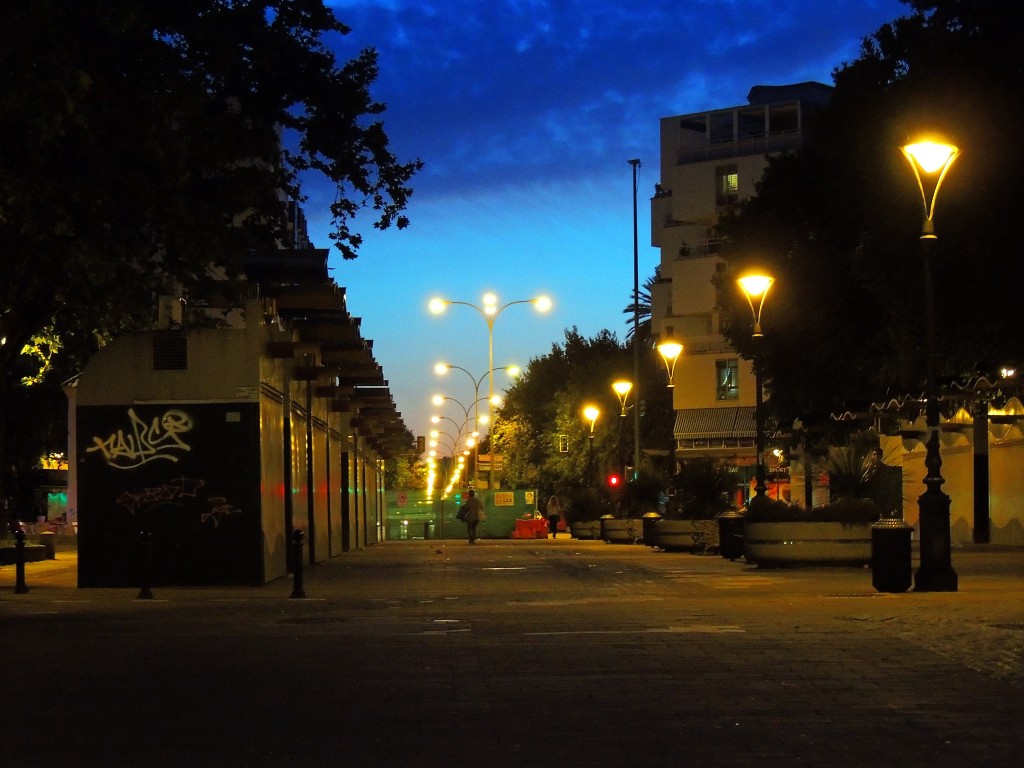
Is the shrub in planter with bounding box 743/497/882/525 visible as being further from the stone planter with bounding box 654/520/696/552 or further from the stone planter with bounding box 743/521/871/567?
the stone planter with bounding box 654/520/696/552

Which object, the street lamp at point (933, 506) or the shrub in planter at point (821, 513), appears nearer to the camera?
the street lamp at point (933, 506)

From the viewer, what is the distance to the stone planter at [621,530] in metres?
44.9

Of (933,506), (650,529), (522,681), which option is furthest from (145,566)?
(650,529)

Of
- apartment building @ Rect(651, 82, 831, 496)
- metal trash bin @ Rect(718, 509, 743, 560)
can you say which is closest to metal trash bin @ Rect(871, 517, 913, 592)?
metal trash bin @ Rect(718, 509, 743, 560)

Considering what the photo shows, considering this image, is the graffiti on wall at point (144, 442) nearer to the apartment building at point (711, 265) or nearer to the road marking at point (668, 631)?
the road marking at point (668, 631)

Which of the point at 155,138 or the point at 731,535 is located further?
the point at 731,535

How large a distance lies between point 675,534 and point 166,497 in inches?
643

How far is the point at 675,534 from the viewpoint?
116ft

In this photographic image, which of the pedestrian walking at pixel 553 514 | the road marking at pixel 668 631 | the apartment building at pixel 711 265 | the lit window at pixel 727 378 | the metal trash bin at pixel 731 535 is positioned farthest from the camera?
the lit window at pixel 727 378

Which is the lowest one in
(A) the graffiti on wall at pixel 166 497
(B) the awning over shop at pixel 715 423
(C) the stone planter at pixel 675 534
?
(C) the stone planter at pixel 675 534

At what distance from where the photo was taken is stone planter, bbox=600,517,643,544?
4494 cm

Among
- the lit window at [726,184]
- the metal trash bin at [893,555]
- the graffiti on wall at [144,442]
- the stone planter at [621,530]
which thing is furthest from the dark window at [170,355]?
the lit window at [726,184]

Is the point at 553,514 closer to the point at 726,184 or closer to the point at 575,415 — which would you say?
the point at 726,184

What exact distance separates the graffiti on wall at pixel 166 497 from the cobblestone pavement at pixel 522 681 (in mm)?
2949
